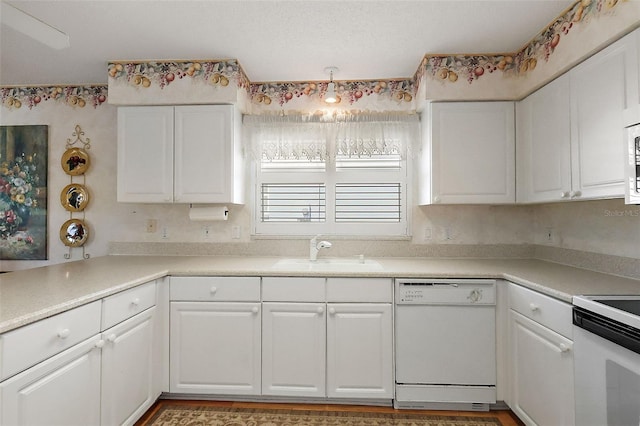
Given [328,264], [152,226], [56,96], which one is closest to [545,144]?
[328,264]

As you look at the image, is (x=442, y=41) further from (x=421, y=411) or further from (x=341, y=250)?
(x=421, y=411)

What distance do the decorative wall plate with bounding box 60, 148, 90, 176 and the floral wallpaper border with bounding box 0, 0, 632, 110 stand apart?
1.39 feet

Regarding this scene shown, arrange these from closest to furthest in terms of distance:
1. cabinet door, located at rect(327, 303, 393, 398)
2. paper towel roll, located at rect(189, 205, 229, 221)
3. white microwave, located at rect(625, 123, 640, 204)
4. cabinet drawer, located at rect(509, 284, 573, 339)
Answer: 1. white microwave, located at rect(625, 123, 640, 204)
2. cabinet drawer, located at rect(509, 284, 573, 339)
3. cabinet door, located at rect(327, 303, 393, 398)
4. paper towel roll, located at rect(189, 205, 229, 221)

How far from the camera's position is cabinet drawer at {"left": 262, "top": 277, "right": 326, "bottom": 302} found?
208 centimetres

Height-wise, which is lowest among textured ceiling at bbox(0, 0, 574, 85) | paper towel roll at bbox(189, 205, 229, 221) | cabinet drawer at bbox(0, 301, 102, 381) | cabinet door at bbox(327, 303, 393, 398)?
cabinet door at bbox(327, 303, 393, 398)

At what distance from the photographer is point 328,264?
249 cm

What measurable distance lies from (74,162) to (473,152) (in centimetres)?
321

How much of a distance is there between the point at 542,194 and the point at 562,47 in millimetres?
860

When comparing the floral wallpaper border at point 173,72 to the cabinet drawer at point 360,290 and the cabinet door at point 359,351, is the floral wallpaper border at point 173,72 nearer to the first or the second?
the cabinet drawer at point 360,290

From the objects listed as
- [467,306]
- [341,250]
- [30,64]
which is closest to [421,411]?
[467,306]

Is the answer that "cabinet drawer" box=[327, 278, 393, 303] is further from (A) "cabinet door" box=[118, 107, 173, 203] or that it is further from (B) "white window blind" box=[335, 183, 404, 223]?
(A) "cabinet door" box=[118, 107, 173, 203]

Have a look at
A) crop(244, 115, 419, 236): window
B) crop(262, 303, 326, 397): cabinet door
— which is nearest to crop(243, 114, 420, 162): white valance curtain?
crop(244, 115, 419, 236): window

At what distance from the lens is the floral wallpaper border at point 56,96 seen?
279 cm

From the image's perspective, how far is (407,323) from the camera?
2.04 metres
